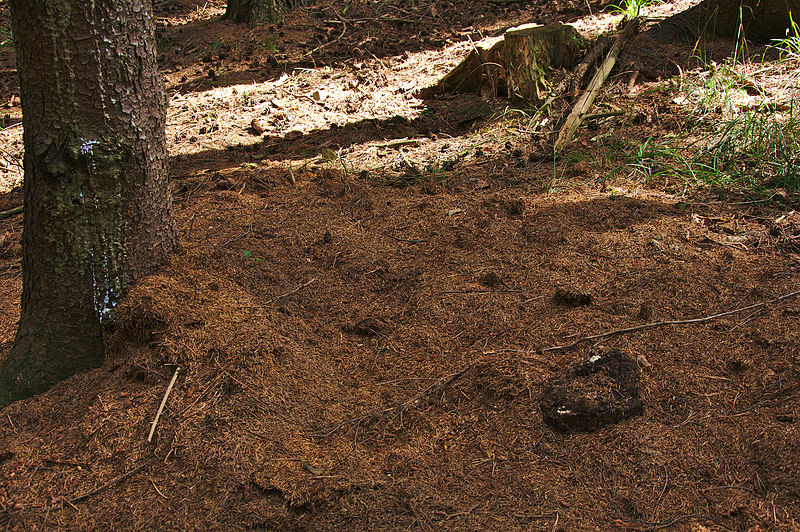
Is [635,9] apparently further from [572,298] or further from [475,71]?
[572,298]

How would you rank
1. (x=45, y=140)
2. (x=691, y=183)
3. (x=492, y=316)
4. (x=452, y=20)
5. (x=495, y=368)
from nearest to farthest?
(x=45, y=140) < (x=495, y=368) < (x=492, y=316) < (x=691, y=183) < (x=452, y=20)

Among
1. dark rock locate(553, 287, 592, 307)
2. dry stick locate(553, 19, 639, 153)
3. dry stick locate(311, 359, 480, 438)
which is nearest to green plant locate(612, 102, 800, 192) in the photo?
dry stick locate(553, 19, 639, 153)

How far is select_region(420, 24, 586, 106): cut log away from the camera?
198 inches

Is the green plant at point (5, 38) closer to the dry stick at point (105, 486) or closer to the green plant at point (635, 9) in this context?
the green plant at point (635, 9)

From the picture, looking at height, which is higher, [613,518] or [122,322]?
[122,322]

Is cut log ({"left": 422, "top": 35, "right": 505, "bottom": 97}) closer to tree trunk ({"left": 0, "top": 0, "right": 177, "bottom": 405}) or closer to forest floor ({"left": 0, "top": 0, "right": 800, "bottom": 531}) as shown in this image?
forest floor ({"left": 0, "top": 0, "right": 800, "bottom": 531})

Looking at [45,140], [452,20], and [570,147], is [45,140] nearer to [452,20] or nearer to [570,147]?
[570,147]

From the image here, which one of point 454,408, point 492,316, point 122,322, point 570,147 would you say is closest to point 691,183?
point 570,147

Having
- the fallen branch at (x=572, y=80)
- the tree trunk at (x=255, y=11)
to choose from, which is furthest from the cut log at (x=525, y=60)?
the tree trunk at (x=255, y=11)

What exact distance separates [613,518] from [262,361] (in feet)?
4.66

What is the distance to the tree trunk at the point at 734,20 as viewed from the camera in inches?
199

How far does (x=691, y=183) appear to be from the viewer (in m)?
3.65

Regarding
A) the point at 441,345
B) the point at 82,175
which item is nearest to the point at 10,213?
the point at 82,175

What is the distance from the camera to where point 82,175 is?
227 centimetres
